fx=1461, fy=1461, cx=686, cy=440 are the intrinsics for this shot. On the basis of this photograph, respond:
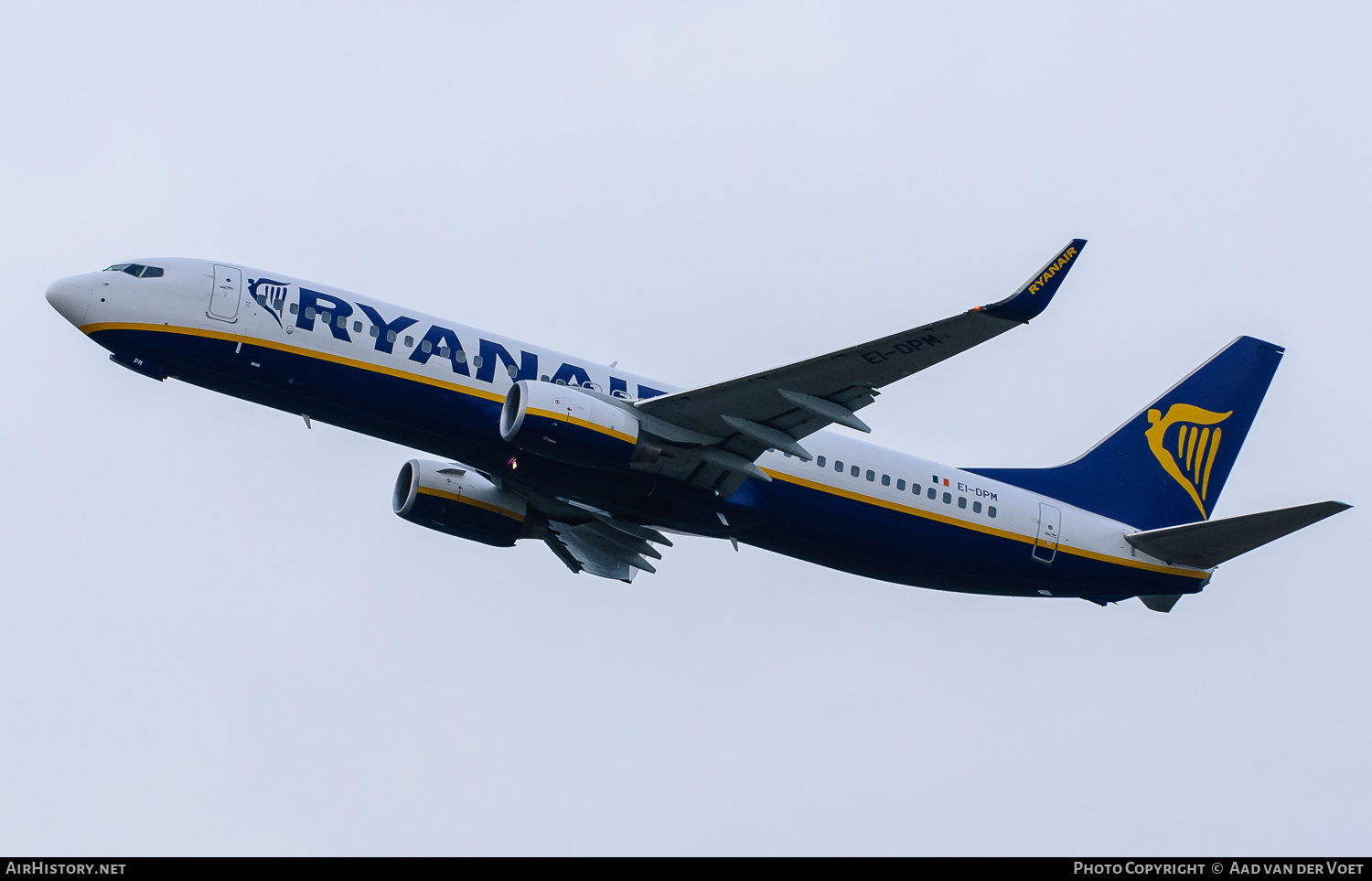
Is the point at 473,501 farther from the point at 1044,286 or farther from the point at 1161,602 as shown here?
the point at 1161,602

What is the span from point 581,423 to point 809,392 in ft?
16.3

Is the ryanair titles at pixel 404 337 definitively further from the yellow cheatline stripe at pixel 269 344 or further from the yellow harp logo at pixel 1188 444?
the yellow harp logo at pixel 1188 444

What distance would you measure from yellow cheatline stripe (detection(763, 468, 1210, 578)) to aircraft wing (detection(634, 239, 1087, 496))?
1293 millimetres

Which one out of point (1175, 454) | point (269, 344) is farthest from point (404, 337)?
A: point (1175, 454)

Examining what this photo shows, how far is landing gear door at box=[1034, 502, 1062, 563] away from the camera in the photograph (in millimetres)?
36938

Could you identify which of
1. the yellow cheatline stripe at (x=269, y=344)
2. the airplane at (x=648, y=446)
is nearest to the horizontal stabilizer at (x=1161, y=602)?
the airplane at (x=648, y=446)

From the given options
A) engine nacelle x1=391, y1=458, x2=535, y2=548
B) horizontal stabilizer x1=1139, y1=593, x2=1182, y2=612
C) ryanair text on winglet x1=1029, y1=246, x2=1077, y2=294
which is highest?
ryanair text on winglet x1=1029, y1=246, x2=1077, y2=294

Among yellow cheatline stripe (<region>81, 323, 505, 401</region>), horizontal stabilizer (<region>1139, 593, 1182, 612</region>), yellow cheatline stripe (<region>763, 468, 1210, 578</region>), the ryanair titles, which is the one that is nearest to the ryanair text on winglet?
yellow cheatline stripe (<region>763, 468, 1210, 578</region>)

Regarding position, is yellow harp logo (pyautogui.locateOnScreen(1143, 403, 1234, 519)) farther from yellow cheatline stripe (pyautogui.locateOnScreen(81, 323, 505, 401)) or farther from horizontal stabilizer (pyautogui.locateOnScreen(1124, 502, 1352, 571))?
yellow cheatline stripe (pyautogui.locateOnScreen(81, 323, 505, 401))

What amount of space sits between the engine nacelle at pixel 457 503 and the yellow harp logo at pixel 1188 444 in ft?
57.1

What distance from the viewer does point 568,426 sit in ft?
104

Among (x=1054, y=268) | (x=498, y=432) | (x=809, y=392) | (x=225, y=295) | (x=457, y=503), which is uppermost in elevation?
(x=225, y=295)

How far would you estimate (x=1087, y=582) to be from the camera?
37.3m

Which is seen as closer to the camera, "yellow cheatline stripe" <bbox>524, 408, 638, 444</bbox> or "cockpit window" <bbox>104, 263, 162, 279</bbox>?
"yellow cheatline stripe" <bbox>524, 408, 638, 444</bbox>
